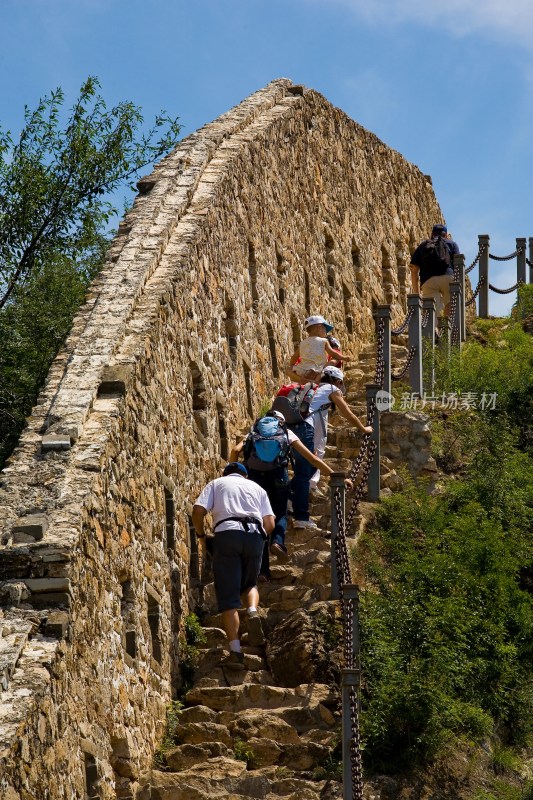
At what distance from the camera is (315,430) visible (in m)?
14.1

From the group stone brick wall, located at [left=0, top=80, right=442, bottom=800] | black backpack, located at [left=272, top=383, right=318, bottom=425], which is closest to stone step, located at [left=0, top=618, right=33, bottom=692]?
stone brick wall, located at [left=0, top=80, right=442, bottom=800]

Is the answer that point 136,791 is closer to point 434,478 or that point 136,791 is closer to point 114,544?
point 114,544

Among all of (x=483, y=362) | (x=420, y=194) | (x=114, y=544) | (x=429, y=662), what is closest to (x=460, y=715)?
(x=429, y=662)

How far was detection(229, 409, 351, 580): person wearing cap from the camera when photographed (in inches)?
506

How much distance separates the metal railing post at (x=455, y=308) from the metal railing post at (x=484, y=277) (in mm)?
4275

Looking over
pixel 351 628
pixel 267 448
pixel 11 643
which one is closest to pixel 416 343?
pixel 267 448

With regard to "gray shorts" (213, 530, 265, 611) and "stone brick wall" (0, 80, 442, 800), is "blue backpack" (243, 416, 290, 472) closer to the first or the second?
"stone brick wall" (0, 80, 442, 800)

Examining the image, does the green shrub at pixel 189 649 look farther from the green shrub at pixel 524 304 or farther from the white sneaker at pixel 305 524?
the green shrub at pixel 524 304

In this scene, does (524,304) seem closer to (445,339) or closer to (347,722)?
(445,339)

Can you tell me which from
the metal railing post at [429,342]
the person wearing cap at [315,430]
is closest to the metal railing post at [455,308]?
the metal railing post at [429,342]

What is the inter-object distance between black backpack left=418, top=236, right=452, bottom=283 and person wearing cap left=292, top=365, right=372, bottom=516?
212 inches

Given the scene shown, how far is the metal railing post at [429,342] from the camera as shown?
1666 cm

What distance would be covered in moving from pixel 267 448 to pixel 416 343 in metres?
3.44

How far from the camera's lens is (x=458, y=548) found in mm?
12945
